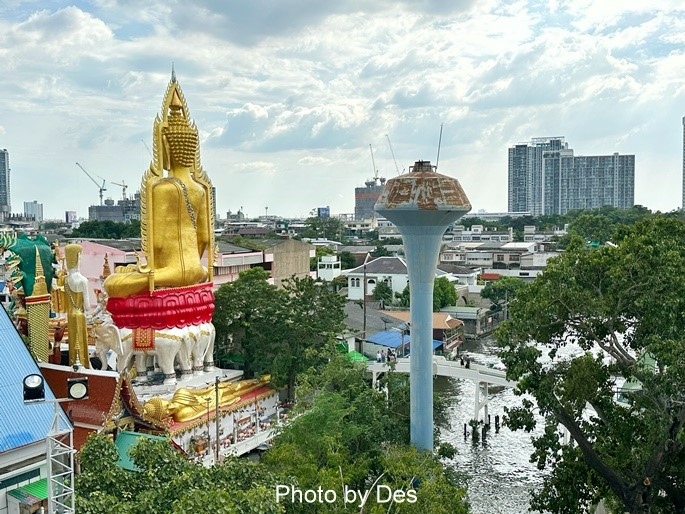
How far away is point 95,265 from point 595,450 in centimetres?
3786

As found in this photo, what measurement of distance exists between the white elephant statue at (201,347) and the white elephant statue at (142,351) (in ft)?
1.45

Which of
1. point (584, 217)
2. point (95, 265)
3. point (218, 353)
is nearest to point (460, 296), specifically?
point (584, 217)

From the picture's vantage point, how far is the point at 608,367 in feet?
59.5

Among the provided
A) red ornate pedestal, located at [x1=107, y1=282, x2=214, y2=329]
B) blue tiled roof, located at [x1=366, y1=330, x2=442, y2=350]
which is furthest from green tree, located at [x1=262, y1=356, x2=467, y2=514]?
blue tiled roof, located at [x1=366, y1=330, x2=442, y2=350]

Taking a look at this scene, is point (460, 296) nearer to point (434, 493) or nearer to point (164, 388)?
point (164, 388)

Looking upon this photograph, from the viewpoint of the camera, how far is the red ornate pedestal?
26.6m

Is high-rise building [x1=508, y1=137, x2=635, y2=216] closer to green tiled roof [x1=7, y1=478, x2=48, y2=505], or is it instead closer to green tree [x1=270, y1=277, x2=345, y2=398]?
green tree [x1=270, y1=277, x2=345, y2=398]

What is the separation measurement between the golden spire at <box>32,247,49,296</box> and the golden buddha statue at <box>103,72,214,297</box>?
6.41 metres

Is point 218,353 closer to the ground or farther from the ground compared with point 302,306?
closer to the ground

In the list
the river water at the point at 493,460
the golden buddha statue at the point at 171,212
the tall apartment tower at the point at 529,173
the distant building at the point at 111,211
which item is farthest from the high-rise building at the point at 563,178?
the golden buddha statue at the point at 171,212

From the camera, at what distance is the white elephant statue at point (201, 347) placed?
27.6m

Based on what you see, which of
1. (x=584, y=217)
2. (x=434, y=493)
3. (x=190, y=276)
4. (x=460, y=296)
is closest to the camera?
(x=434, y=493)

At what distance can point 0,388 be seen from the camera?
11625 millimetres

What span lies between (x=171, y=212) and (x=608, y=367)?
17029 millimetres
